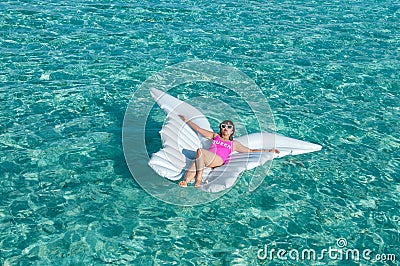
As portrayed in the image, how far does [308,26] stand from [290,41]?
64.6 inches

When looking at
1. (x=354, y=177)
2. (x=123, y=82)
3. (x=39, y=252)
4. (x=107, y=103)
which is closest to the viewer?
(x=39, y=252)

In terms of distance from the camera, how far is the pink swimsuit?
25.3 feet

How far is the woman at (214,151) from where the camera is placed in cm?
722

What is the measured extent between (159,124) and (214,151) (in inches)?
79.0

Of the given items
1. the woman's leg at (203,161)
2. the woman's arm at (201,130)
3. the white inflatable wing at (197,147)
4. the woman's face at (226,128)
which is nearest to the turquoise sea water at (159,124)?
the white inflatable wing at (197,147)

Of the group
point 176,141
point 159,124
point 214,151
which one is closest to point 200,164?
point 214,151

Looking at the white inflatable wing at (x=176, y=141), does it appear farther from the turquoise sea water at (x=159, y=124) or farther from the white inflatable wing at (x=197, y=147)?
the turquoise sea water at (x=159, y=124)

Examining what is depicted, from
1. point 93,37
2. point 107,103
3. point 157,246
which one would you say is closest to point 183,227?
point 157,246

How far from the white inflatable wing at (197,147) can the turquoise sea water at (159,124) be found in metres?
0.33

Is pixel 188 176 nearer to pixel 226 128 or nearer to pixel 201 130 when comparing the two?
pixel 226 128

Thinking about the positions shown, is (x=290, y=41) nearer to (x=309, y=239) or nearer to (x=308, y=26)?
(x=308, y=26)

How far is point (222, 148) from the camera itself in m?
7.79

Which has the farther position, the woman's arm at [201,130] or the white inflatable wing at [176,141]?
the woman's arm at [201,130]

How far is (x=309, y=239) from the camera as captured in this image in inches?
260
